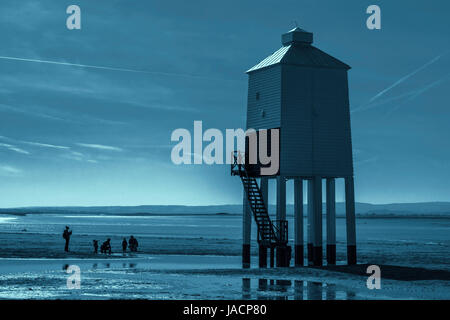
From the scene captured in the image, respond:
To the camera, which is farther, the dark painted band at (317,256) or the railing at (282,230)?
the dark painted band at (317,256)

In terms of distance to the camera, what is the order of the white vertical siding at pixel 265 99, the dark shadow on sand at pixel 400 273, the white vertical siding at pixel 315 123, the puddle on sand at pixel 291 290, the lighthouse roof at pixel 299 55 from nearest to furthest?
the puddle on sand at pixel 291 290
the dark shadow on sand at pixel 400 273
the white vertical siding at pixel 315 123
the white vertical siding at pixel 265 99
the lighthouse roof at pixel 299 55

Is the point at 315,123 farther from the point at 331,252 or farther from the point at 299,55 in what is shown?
the point at 331,252

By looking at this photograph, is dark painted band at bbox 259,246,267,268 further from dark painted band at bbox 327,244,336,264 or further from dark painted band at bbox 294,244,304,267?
dark painted band at bbox 327,244,336,264

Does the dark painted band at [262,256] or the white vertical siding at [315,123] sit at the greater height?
the white vertical siding at [315,123]

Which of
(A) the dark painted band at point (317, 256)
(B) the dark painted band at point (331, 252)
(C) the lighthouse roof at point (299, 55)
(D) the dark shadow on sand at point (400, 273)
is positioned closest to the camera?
(D) the dark shadow on sand at point (400, 273)

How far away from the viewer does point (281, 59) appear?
129ft

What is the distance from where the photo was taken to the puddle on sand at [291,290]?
80.1ft

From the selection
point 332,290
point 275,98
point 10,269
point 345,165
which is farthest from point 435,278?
point 10,269

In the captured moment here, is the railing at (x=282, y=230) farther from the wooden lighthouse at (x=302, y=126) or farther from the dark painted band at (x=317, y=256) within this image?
the dark painted band at (x=317, y=256)

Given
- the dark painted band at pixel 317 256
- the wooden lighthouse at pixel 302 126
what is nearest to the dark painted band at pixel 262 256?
the wooden lighthouse at pixel 302 126

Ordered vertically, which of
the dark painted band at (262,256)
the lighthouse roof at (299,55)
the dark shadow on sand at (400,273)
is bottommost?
the dark shadow on sand at (400,273)

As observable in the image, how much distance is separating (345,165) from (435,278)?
33.3ft

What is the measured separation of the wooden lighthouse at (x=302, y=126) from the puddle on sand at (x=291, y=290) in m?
10.3
